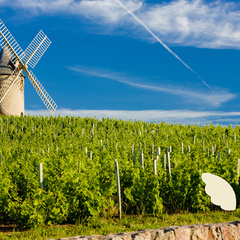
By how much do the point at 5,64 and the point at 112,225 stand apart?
87.9ft

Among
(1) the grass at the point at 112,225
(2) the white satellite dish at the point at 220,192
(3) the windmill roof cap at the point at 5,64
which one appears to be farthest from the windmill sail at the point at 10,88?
(2) the white satellite dish at the point at 220,192

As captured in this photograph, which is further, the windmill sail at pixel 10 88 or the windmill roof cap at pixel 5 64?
the windmill roof cap at pixel 5 64

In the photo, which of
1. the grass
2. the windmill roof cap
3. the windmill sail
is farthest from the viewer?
the windmill roof cap

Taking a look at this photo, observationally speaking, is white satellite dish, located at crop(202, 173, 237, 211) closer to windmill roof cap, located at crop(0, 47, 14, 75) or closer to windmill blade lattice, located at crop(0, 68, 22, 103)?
windmill blade lattice, located at crop(0, 68, 22, 103)

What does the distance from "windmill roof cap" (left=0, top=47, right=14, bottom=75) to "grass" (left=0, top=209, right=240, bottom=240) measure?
2470cm

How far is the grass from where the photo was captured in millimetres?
6348

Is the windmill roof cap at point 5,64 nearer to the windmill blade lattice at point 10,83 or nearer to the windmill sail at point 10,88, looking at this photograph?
the windmill sail at point 10,88

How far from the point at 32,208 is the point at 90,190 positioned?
1.40 m

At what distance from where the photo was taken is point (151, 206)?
24.7 ft

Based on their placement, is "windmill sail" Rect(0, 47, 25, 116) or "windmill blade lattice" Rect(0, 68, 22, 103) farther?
"windmill sail" Rect(0, 47, 25, 116)

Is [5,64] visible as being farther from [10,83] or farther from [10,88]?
[10,88]

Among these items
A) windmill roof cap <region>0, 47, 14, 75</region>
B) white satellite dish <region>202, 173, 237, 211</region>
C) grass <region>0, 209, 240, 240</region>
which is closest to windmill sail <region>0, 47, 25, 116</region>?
windmill roof cap <region>0, 47, 14, 75</region>

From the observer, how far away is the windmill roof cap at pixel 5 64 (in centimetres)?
2929

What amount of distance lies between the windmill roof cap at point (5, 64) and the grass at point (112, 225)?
24699mm
